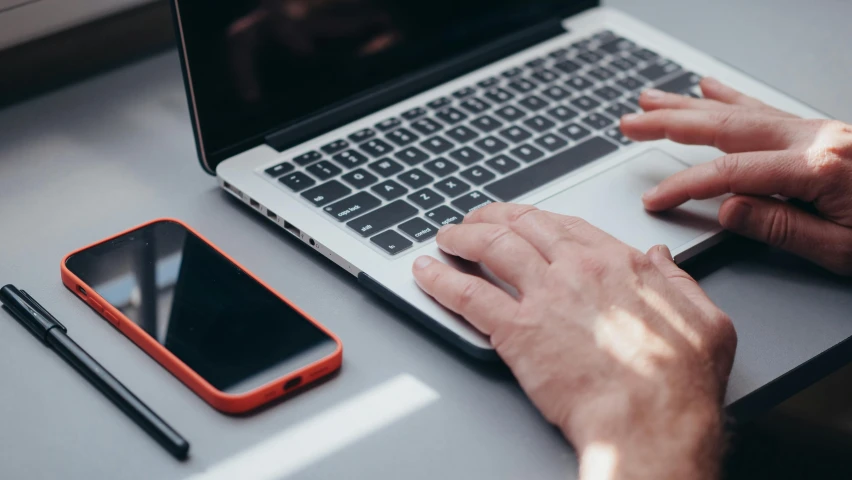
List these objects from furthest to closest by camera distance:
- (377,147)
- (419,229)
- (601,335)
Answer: (377,147) → (419,229) → (601,335)

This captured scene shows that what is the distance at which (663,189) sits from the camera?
750 mm

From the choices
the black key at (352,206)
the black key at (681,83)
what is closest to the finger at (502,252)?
the black key at (352,206)

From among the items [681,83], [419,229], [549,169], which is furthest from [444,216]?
[681,83]

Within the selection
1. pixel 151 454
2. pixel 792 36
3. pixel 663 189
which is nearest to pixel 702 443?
pixel 663 189

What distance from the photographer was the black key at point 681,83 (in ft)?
3.08

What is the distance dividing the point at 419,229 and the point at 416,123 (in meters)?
0.18

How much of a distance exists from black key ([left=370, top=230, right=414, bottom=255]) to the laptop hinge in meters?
0.17

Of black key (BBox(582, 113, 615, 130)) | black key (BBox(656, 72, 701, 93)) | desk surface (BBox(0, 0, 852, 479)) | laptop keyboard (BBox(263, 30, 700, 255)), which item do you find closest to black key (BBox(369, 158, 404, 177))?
laptop keyboard (BBox(263, 30, 700, 255))

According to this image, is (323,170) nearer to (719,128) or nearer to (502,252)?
(502,252)

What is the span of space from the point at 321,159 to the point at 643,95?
324 mm

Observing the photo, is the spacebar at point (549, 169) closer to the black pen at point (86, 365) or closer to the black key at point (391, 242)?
the black key at point (391, 242)

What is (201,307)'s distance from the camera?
2.11 ft

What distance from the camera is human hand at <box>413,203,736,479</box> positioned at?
568 mm

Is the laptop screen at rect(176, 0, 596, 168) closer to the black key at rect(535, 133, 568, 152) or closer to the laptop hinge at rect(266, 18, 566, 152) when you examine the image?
the laptop hinge at rect(266, 18, 566, 152)
